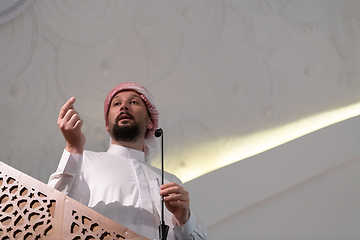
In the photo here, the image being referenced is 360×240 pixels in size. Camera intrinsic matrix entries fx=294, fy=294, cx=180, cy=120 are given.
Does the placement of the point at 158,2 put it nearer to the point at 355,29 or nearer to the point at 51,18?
the point at 51,18

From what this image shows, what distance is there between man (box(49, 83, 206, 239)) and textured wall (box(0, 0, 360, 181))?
47 centimetres

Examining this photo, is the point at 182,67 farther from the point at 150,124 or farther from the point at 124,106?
the point at 124,106

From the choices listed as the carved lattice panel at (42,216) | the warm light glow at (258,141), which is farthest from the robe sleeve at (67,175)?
the warm light glow at (258,141)

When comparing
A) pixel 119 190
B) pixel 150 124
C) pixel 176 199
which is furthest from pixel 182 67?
pixel 176 199

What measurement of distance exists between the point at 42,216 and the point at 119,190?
59 centimetres

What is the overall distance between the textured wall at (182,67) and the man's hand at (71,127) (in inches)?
39.0

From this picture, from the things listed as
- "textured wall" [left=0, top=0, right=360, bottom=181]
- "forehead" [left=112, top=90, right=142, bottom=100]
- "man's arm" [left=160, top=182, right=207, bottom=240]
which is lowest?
"man's arm" [left=160, top=182, right=207, bottom=240]

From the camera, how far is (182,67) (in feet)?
7.80

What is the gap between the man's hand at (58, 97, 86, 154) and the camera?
1036mm

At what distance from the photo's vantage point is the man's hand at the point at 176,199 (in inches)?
45.8

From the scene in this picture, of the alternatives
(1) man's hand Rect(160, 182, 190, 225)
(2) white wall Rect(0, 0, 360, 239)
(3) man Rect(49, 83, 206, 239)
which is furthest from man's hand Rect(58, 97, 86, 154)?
(2) white wall Rect(0, 0, 360, 239)

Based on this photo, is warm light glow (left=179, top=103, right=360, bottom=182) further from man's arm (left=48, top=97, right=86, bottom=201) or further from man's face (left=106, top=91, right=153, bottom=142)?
man's arm (left=48, top=97, right=86, bottom=201)

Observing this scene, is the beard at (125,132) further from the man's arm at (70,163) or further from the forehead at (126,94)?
the man's arm at (70,163)

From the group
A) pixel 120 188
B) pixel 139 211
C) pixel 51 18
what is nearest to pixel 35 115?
pixel 51 18
